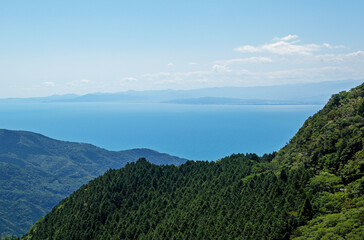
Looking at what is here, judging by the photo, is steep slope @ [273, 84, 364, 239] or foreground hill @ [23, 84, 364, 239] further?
foreground hill @ [23, 84, 364, 239]

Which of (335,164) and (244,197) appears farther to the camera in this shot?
(244,197)

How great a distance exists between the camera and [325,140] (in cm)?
6812

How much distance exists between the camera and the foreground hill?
154 feet

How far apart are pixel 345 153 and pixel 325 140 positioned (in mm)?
9663

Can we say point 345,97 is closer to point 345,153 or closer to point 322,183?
point 345,153

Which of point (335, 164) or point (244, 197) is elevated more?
point (335, 164)

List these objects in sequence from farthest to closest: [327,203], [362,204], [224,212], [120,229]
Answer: [120,229] < [224,212] < [327,203] < [362,204]

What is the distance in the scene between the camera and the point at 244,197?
6544 cm

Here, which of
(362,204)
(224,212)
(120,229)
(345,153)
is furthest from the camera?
(120,229)

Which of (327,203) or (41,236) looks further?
(41,236)

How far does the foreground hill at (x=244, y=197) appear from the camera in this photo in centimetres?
4688

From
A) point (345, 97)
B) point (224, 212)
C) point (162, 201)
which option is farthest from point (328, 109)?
point (162, 201)

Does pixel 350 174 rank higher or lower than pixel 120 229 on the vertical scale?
higher

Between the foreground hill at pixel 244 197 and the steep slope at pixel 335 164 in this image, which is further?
the foreground hill at pixel 244 197
